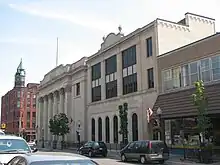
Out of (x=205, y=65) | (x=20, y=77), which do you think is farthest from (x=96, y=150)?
(x=20, y=77)

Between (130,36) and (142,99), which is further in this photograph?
(130,36)

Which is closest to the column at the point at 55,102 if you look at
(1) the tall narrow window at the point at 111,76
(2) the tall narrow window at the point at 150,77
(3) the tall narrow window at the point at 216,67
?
(1) the tall narrow window at the point at 111,76

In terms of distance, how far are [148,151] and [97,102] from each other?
23706mm

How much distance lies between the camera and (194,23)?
37406mm

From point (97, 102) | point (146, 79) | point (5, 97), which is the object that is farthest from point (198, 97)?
point (5, 97)

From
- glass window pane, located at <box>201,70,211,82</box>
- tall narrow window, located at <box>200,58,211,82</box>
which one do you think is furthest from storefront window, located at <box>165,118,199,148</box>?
tall narrow window, located at <box>200,58,211,82</box>

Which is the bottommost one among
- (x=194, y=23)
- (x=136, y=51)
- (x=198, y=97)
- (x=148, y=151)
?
(x=148, y=151)

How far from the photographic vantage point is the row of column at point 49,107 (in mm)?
58647

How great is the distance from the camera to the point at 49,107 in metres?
67.3

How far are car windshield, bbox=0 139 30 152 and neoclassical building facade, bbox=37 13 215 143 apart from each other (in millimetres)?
21645

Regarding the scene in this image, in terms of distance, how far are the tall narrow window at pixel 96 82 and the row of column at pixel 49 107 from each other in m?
9.13

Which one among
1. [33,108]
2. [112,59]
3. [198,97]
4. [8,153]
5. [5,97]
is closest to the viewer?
[8,153]

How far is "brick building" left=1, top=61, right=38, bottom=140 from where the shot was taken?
11525cm

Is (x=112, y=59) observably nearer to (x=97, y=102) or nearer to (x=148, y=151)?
(x=97, y=102)
